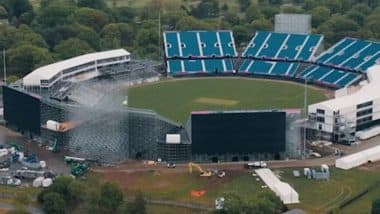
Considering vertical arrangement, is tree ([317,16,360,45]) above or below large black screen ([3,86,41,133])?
above

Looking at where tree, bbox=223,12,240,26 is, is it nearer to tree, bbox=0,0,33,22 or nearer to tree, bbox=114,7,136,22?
tree, bbox=114,7,136,22

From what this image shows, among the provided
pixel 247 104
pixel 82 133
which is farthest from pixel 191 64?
pixel 82 133

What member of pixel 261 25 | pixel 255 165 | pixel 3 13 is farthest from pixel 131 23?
pixel 255 165

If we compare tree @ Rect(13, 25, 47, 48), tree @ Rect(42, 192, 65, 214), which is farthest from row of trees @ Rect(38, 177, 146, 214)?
tree @ Rect(13, 25, 47, 48)

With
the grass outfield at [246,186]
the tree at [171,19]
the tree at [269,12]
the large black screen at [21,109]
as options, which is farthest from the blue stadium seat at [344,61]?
the large black screen at [21,109]

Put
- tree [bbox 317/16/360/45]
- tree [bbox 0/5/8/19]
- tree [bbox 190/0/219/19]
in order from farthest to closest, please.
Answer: tree [bbox 190/0/219/19] → tree [bbox 0/5/8/19] → tree [bbox 317/16/360/45]
